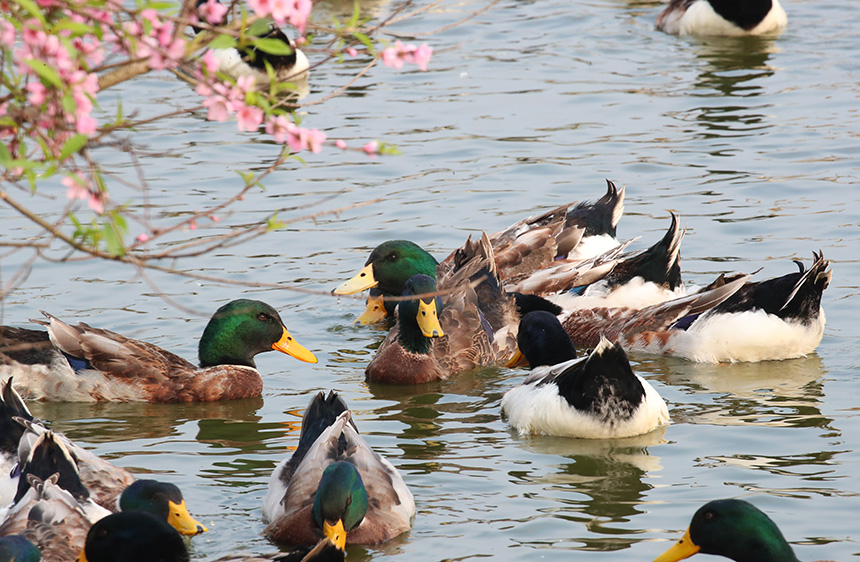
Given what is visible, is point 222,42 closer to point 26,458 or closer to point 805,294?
point 26,458

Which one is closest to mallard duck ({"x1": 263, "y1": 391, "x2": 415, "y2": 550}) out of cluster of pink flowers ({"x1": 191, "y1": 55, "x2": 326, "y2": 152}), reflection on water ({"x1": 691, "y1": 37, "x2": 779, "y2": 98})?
cluster of pink flowers ({"x1": 191, "y1": 55, "x2": 326, "y2": 152})

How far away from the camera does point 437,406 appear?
986 centimetres

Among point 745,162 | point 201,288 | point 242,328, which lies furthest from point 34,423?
point 745,162

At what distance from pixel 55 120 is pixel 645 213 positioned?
32.1 feet

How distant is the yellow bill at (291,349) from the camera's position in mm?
10203

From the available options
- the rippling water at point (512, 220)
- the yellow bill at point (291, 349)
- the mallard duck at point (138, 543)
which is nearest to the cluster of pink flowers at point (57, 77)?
the rippling water at point (512, 220)

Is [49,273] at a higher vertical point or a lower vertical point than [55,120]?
lower

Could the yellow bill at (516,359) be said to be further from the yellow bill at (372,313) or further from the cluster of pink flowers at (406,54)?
the cluster of pink flowers at (406,54)

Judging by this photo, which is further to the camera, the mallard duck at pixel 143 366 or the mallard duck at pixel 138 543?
the mallard duck at pixel 143 366

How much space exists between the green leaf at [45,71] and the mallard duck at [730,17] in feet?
55.1

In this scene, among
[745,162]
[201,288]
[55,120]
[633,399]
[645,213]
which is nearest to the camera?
[55,120]

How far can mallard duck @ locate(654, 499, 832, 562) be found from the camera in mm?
6203

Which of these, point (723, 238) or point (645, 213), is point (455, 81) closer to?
point (645, 213)

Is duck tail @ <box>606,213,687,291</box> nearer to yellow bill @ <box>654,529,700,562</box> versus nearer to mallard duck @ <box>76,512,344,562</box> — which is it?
yellow bill @ <box>654,529,700,562</box>
